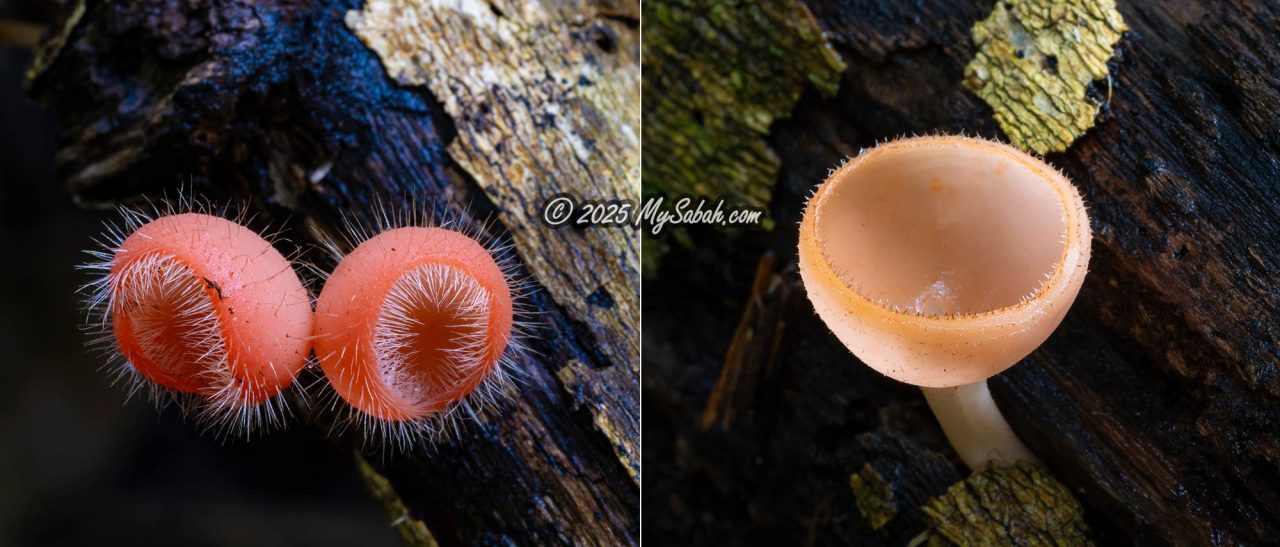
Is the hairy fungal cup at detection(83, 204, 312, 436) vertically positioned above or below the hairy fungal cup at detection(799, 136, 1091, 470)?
below

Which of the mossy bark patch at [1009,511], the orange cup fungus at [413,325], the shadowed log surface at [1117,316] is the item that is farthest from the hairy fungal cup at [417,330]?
the mossy bark patch at [1009,511]

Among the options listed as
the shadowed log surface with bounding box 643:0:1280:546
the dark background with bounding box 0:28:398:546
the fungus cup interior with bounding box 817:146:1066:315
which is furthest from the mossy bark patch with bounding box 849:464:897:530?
the dark background with bounding box 0:28:398:546

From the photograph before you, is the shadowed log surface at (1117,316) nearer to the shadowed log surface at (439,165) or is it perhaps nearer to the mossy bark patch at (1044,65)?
the mossy bark patch at (1044,65)

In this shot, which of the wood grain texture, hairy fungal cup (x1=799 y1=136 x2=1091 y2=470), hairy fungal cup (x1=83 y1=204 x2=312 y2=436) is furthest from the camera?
the wood grain texture

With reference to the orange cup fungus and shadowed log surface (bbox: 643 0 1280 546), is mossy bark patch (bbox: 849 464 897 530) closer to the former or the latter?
shadowed log surface (bbox: 643 0 1280 546)

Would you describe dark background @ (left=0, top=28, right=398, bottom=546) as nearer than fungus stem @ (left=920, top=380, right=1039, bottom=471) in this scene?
No

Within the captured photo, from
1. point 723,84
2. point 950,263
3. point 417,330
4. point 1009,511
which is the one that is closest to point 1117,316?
point 950,263

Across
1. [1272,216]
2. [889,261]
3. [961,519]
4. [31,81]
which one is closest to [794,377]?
[889,261]
